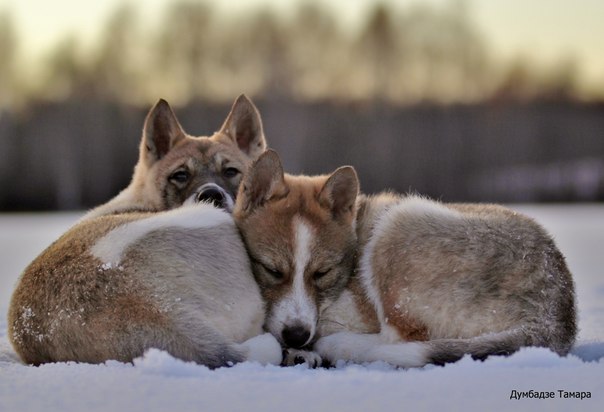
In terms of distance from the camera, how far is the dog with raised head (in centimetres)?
400

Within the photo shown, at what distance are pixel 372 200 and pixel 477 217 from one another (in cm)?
91

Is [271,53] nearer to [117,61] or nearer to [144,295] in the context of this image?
[117,61]

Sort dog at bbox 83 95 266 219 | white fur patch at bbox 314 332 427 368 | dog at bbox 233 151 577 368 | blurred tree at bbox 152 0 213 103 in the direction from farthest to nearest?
1. blurred tree at bbox 152 0 213 103
2. dog at bbox 83 95 266 219
3. dog at bbox 233 151 577 368
4. white fur patch at bbox 314 332 427 368

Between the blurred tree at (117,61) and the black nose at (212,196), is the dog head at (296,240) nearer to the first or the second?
the black nose at (212,196)

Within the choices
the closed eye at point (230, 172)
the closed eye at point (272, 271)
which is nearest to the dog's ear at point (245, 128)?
the closed eye at point (230, 172)

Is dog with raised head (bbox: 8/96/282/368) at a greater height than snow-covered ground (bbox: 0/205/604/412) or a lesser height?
greater

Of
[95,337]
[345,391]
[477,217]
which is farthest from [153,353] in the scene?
[477,217]

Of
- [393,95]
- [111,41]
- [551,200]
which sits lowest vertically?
[551,200]

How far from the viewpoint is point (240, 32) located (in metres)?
31.5

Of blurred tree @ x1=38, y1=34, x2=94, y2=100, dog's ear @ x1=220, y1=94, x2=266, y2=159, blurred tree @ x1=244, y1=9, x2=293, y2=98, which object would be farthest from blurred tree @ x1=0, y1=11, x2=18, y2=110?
dog's ear @ x1=220, y1=94, x2=266, y2=159

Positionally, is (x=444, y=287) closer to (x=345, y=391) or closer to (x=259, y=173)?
(x=345, y=391)

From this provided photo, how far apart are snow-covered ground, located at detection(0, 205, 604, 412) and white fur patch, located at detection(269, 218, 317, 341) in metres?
0.34

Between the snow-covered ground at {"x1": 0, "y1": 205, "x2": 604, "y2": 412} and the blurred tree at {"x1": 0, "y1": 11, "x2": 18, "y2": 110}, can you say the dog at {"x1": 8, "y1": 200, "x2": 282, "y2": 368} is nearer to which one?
the snow-covered ground at {"x1": 0, "y1": 205, "x2": 604, "y2": 412}

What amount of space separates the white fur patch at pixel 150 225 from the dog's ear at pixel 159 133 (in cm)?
196
